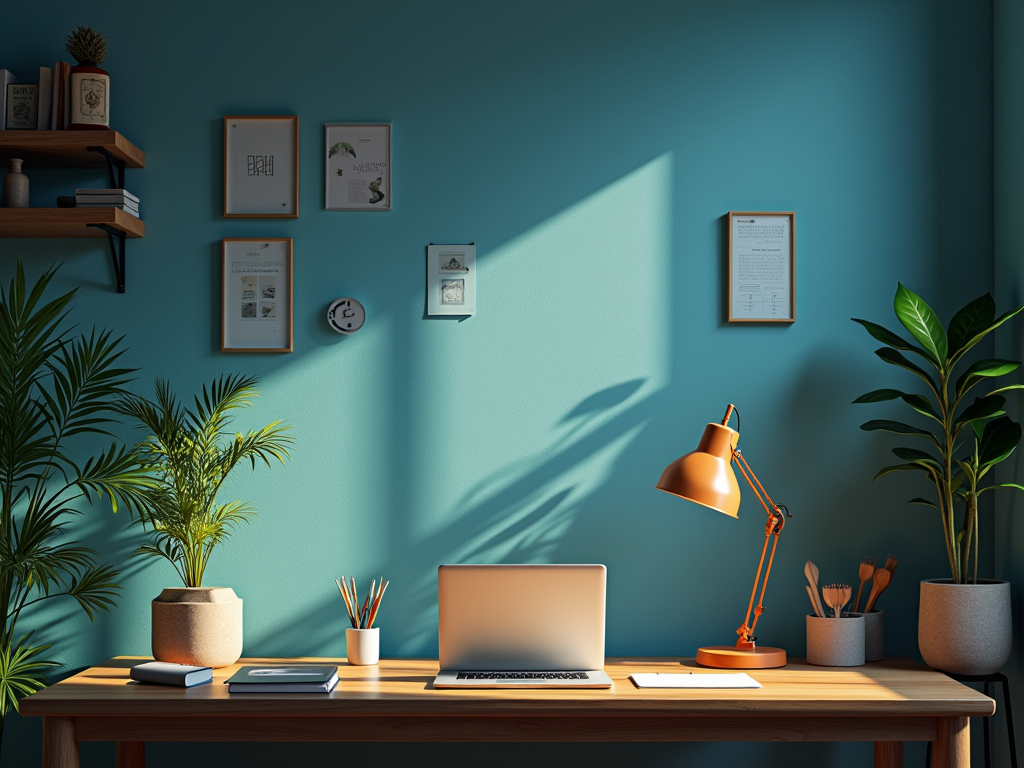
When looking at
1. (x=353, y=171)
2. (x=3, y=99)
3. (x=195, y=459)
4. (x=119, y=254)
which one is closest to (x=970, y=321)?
(x=353, y=171)

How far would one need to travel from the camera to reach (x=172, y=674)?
7.43 feet

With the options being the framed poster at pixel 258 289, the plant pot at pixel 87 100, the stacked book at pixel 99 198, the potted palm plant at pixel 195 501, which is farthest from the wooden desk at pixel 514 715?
the plant pot at pixel 87 100

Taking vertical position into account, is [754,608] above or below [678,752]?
above

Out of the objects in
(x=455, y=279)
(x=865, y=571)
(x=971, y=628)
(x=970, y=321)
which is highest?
(x=455, y=279)

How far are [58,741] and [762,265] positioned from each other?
89.3 inches

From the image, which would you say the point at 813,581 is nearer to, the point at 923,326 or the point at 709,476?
the point at 709,476

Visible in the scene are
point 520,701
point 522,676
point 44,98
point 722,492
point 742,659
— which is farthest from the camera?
point 44,98

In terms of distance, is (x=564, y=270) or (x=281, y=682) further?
(x=564, y=270)

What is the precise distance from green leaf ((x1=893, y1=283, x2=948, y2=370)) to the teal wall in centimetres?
27

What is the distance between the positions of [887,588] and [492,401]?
132cm

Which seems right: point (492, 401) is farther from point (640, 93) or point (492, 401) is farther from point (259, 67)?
point (259, 67)

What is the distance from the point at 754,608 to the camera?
279 cm

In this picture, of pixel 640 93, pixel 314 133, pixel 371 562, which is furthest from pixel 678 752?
pixel 314 133

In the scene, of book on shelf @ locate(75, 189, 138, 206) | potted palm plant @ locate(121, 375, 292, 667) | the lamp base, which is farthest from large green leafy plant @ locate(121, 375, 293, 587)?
the lamp base
